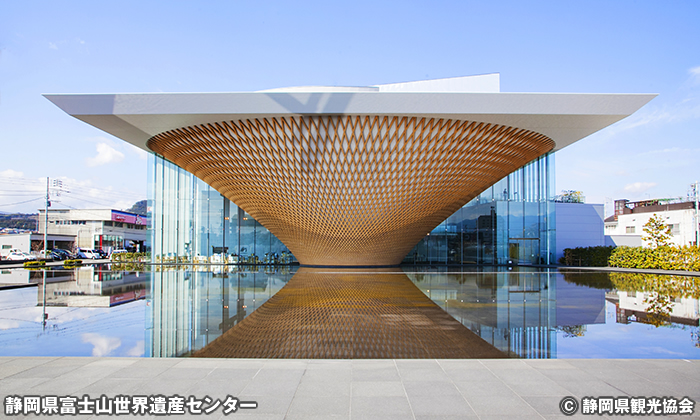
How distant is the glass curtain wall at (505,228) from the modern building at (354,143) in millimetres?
8142

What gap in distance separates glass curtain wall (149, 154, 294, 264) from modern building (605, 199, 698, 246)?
27.1 meters

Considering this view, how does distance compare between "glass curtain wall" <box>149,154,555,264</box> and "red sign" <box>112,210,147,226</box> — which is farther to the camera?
"red sign" <box>112,210,147,226</box>

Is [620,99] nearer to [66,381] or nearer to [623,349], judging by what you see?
[623,349]

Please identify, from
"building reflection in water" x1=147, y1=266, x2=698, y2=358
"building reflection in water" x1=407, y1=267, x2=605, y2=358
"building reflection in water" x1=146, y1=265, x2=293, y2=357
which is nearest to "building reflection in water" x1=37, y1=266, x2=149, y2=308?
"building reflection in water" x1=146, y1=265, x2=293, y2=357

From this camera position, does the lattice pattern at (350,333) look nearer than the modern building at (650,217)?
Yes

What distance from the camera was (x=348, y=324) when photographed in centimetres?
704

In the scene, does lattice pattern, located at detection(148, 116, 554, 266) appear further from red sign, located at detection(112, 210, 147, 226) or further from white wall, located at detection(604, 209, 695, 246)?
red sign, located at detection(112, 210, 147, 226)

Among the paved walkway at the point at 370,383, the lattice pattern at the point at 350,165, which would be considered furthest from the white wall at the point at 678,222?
the paved walkway at the point at 370,383

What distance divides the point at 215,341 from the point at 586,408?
4.69m

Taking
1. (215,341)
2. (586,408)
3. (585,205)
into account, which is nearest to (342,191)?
(215,341)

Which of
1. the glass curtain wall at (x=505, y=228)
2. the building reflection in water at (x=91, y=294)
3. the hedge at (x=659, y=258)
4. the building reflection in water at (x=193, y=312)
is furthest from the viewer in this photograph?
the glass curtain wall at (x=505, y=228)

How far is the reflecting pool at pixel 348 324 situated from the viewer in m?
5.31

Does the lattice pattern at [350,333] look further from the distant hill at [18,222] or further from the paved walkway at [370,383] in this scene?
the distant hill at [18,222]

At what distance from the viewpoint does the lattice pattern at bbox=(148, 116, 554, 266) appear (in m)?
13.4
